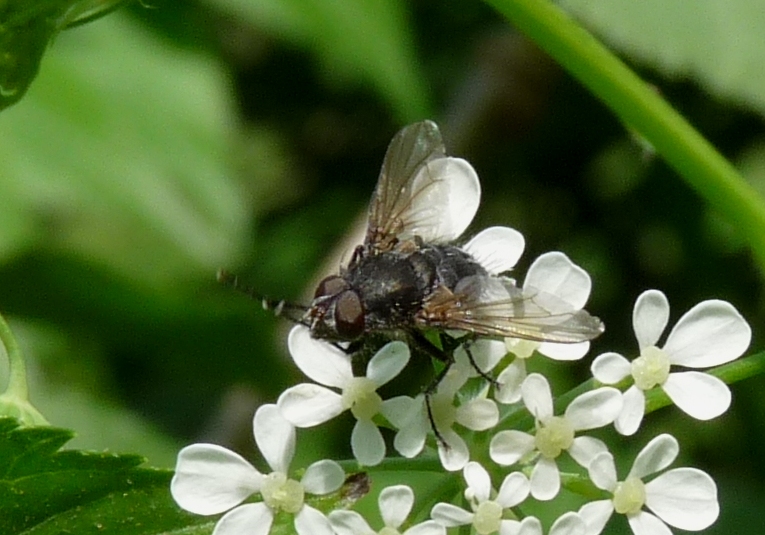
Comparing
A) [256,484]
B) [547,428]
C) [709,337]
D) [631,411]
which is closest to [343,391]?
[256,484]

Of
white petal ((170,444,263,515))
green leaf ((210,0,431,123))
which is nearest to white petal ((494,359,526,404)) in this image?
white petal ((170,444,263,515))

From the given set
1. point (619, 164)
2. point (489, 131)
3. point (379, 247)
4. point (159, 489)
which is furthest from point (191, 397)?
point (159, 489)

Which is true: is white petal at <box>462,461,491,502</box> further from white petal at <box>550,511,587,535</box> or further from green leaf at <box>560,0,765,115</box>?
green leaf at <box>560,0,765,115</box>

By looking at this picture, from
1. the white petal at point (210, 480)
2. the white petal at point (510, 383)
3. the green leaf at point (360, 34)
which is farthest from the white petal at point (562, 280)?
the green leaf at point (360, 34)

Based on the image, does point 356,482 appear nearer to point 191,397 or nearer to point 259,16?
point 259,16

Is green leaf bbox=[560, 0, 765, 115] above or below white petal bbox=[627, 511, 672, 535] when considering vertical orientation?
above

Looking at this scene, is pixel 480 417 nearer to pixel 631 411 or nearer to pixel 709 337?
pixel 631 411

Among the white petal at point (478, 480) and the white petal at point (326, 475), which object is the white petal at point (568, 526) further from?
the white petal at point (326, 475)
